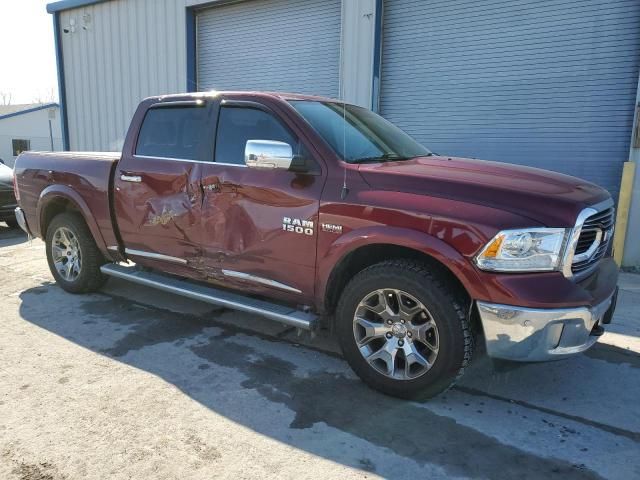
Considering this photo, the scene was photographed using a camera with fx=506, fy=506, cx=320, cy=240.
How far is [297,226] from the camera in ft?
11.3

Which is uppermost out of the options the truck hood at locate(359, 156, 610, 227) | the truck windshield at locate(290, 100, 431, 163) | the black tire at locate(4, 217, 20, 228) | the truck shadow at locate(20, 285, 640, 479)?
the truck windshield at locate(290, 100, 431, 163)

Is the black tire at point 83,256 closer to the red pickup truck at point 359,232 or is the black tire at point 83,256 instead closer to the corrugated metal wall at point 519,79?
the red pickup truck at point 359,232

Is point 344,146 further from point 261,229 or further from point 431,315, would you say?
point 431,315

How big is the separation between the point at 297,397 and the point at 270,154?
1.57 meters

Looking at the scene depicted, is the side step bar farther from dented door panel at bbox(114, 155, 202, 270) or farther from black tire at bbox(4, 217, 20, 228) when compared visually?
black tire at bbox(4, 217, 20, 228)

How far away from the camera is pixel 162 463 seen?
8.32 ft

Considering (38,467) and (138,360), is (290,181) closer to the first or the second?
(138,360)

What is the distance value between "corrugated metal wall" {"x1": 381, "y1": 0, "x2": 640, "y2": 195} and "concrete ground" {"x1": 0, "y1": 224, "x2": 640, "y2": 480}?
378 centimetres

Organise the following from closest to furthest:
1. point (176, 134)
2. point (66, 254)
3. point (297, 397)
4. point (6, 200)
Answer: point (297, 397), point (176, 134), point (66, 254), point (6, 200)

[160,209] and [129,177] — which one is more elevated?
[129,177]

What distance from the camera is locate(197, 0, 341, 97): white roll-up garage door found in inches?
373

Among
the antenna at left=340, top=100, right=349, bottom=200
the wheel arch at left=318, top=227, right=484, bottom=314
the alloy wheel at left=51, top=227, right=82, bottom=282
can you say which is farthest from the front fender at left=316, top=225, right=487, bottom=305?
the alloy wheel at left=51, top=227, right=82, bottom=282

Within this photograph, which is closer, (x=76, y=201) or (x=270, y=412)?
(x=270, y=412)

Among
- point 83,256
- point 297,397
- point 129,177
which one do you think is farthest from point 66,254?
point 297,397
